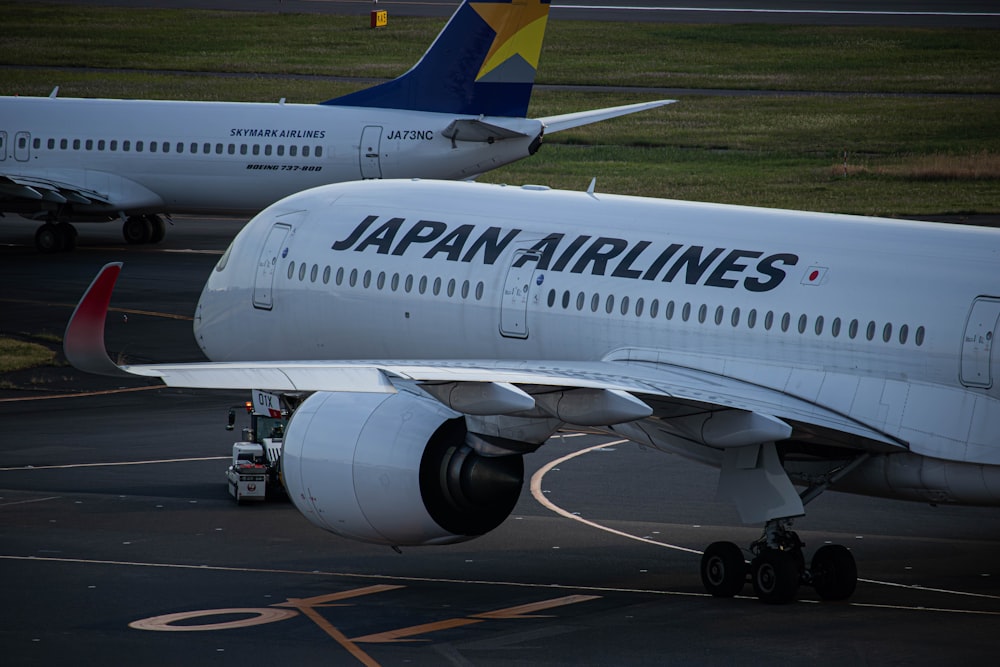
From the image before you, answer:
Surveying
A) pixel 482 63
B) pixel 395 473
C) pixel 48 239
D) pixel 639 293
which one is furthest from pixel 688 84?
pixel 395 473

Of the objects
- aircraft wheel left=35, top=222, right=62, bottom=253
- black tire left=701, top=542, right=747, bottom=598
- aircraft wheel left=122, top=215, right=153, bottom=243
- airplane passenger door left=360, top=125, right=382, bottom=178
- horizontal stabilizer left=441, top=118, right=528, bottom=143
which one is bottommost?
black tire left=701, top=542, right=747, bottom=598

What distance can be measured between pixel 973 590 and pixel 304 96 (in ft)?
221

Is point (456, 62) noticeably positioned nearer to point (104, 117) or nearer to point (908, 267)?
point (104, 117)

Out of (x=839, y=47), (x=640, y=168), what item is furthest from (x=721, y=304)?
(x=839, y=47)

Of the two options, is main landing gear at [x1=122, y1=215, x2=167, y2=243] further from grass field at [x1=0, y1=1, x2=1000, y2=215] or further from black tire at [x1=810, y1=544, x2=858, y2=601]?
black tire at [x1=810, y1=544, x2=858, y2=601]

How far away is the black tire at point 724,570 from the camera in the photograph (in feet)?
65.1

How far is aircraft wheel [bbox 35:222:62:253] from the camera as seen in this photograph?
5194cm

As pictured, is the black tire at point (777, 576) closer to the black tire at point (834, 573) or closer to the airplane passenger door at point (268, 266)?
the black tire at point (834, 573)

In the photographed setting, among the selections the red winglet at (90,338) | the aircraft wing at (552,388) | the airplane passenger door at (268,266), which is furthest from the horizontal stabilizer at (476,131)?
the red winglet at (90,338)

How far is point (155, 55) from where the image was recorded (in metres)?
101

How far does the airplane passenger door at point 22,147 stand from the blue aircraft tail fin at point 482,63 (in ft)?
Answer: 40.6

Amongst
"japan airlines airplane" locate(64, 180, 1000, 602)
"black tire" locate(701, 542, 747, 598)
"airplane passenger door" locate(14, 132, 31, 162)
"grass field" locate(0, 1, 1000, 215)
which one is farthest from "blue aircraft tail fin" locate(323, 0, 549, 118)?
"black tire" locate(701, 542, 747, 598)

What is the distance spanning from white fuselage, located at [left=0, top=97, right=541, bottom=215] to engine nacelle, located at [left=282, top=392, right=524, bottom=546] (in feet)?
101

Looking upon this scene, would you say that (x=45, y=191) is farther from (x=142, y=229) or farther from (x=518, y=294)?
(x=518, y=294)
